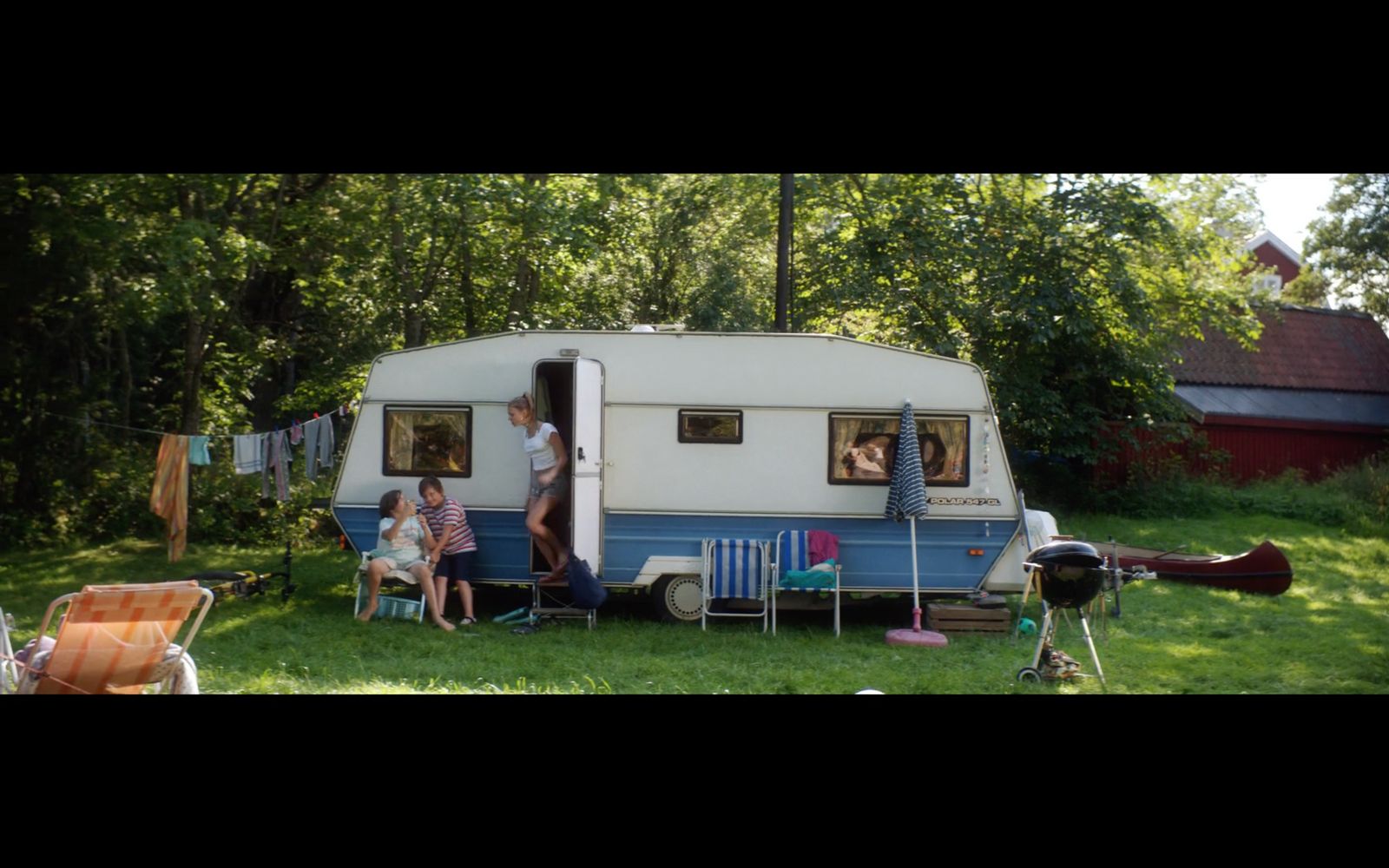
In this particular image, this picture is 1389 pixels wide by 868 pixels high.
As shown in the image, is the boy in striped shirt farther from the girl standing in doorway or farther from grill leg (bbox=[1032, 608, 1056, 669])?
grill leg (bbox=[1032, 608, 1056, 669])

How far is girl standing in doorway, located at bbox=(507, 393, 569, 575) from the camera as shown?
846 cm

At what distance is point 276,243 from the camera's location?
505 inches

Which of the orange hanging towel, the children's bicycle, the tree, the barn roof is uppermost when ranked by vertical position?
the tree

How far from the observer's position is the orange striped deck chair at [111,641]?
16.4ft

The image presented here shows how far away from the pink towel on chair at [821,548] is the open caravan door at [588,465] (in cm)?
141

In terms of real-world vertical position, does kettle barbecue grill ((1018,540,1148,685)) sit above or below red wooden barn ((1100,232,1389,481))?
below

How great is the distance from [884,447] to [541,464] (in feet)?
7.60

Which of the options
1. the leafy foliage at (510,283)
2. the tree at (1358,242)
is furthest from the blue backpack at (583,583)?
the tree at (1358,242)

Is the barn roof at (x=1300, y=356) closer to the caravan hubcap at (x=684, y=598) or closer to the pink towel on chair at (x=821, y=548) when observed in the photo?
the pink towel on chair at (x=821, y=548)

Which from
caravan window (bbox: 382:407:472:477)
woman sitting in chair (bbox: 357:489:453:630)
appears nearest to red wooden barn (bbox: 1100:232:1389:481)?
caravan window (bbox: 382:407:472:477)

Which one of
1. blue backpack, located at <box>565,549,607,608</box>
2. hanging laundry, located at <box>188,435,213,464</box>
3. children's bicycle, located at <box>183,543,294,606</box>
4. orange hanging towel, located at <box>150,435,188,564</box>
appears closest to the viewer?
blue backpack, located at <box>565,549,607,608</box>

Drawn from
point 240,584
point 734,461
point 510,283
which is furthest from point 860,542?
point 510,283

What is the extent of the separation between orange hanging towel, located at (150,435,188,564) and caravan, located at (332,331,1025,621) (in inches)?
87.9

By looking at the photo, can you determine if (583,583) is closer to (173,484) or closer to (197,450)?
(197,450)
